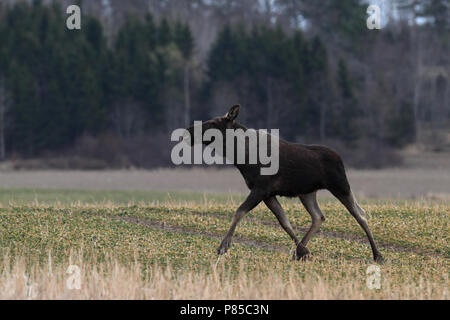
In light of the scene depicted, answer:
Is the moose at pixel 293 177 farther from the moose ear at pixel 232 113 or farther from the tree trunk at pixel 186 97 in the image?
the tree trunk at pixel 186 97

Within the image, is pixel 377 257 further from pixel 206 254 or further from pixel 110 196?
pixel 110 196

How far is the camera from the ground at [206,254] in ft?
37.3

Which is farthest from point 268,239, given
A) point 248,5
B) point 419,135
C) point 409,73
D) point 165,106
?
point 248,5

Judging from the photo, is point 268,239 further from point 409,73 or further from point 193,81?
point 409,73

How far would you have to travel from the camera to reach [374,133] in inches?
2739

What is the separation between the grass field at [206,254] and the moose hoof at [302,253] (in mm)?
164

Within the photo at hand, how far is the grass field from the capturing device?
37.2 feet

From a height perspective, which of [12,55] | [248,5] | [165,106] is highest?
[248,5]

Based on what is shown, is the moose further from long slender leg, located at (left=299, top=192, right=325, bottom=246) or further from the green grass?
the green grass

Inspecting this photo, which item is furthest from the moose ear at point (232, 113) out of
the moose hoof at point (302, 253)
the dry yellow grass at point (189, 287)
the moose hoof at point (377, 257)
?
the moose hoof at point (377, 257)

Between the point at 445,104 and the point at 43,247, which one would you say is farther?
the point at 445,104

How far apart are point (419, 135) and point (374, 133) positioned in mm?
7828
